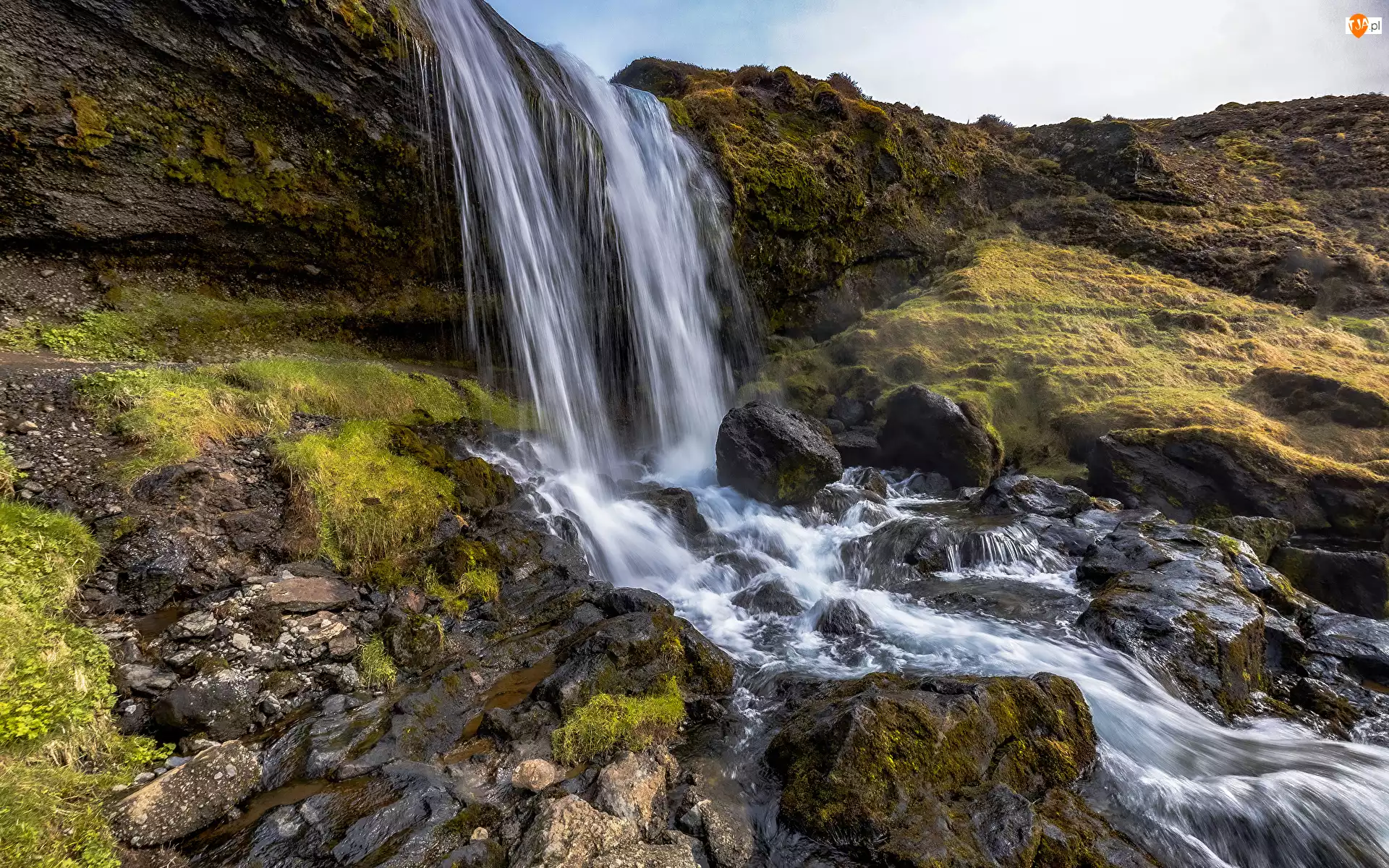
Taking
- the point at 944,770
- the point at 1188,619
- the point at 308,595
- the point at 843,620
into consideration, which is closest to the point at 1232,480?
the point at 1188,619

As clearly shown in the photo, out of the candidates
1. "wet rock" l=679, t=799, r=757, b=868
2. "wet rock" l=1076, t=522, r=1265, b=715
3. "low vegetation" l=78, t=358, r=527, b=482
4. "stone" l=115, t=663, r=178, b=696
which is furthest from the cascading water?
"stone" l=115, t=663, r=178, b=696

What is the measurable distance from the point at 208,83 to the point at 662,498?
10816 mm

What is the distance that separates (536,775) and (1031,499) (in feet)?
36.5

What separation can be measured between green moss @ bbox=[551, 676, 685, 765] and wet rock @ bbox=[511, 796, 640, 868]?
2.21 ft

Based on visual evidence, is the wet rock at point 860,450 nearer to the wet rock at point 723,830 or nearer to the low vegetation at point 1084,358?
the low vegetation at point 1084,358

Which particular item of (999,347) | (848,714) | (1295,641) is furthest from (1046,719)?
(999,347)

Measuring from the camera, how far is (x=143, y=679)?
4.71m

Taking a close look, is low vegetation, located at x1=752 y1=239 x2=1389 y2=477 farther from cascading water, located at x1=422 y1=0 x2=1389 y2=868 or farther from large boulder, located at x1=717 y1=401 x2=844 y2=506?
large boulder, located at x1=717 y1=401 x2=844 y2=506

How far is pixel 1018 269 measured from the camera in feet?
78.7

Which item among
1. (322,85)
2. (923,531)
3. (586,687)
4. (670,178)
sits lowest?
(923,531)

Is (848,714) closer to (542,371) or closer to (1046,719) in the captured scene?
(1046,719)

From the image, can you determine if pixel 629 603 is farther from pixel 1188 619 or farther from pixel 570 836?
pixel 1188 619

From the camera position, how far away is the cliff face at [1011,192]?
68.7 ft

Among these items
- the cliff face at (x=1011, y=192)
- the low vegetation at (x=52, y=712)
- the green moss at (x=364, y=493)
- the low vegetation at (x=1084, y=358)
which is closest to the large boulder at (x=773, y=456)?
the low vegetation at (x=1084, y=358)
